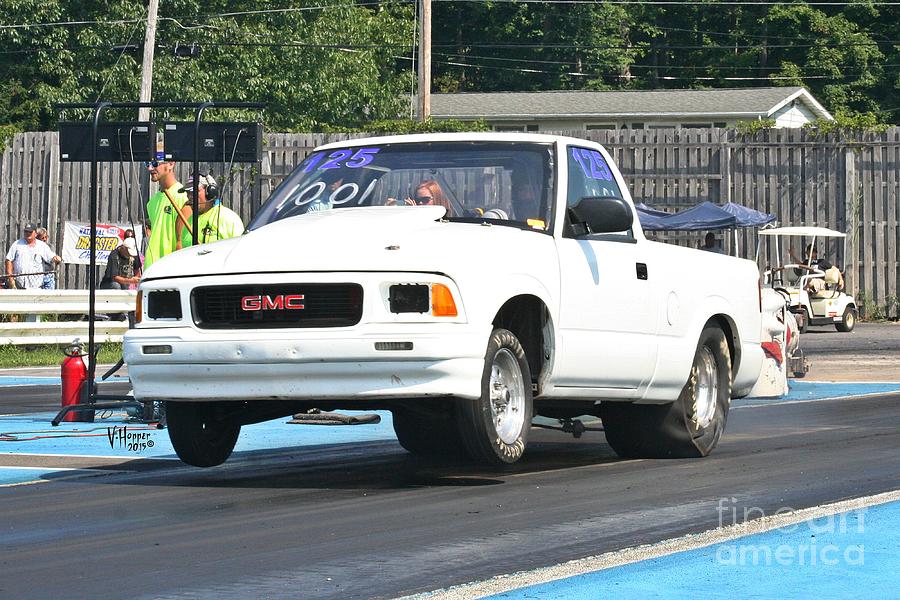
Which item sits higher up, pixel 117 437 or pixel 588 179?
pixel 588 179

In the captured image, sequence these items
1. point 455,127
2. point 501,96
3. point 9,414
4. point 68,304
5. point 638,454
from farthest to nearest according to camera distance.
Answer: point 501,96
point 455,127
point 68,304
point 9,414
point 638,454

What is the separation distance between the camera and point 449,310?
27.3ft

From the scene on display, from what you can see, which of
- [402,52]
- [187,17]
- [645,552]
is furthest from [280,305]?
[402,52]

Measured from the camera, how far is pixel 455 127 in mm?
30953

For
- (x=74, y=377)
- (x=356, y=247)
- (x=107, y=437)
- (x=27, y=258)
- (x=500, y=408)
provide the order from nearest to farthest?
(x=356, y=247) < (x=500, y=408) < (x=107, y=437) < (x=74, y=377) < (x=27, y=258)

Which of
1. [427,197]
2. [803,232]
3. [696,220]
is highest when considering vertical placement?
[696,220]

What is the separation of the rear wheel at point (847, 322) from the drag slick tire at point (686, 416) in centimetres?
1871

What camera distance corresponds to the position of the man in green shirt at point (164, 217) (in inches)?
486

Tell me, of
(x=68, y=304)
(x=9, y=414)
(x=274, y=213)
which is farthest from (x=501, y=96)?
(x=274, y=213)

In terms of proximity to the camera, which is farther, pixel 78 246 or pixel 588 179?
pixel 78 246

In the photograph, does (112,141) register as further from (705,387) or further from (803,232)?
(803,232)

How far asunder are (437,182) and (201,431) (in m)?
1.90

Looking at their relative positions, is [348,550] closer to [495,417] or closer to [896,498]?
[495,417]

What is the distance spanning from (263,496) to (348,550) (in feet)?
6.28
